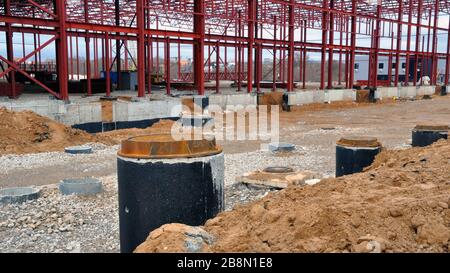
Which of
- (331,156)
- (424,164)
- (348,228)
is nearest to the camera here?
→ (348,228)

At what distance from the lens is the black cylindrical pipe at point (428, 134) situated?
32.0 feet

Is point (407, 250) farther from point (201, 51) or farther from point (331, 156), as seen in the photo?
point (201, 51)

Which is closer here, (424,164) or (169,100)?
(424,164)

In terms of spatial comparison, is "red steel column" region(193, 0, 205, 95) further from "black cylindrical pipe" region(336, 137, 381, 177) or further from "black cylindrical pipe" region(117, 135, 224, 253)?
"black cylindrical pipe" region(117, 135, 224, 253)

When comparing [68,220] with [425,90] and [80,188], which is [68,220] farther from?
[425,90]

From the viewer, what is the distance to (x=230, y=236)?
3.46m

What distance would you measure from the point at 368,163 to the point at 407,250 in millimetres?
4959

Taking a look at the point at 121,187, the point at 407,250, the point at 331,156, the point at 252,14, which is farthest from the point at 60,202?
the point at 252,14

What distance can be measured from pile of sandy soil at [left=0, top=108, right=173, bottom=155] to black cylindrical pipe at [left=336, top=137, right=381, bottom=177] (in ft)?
30.4

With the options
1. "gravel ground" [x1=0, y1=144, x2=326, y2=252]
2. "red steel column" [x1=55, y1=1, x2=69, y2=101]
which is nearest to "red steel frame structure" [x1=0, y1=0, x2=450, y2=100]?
"red steel column" [x1=55, y1=1, x2=69, y2=101]

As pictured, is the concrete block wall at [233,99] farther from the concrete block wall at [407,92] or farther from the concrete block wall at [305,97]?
the concrete block wall at [407,92]

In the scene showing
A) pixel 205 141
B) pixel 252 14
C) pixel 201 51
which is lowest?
pixel 205 141

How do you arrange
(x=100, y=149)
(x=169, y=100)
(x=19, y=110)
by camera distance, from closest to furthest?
1. (x=100, y=149)
2. (x=19, y=110)
3. (x=169, y=100)

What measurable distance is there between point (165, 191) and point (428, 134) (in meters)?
7.49
